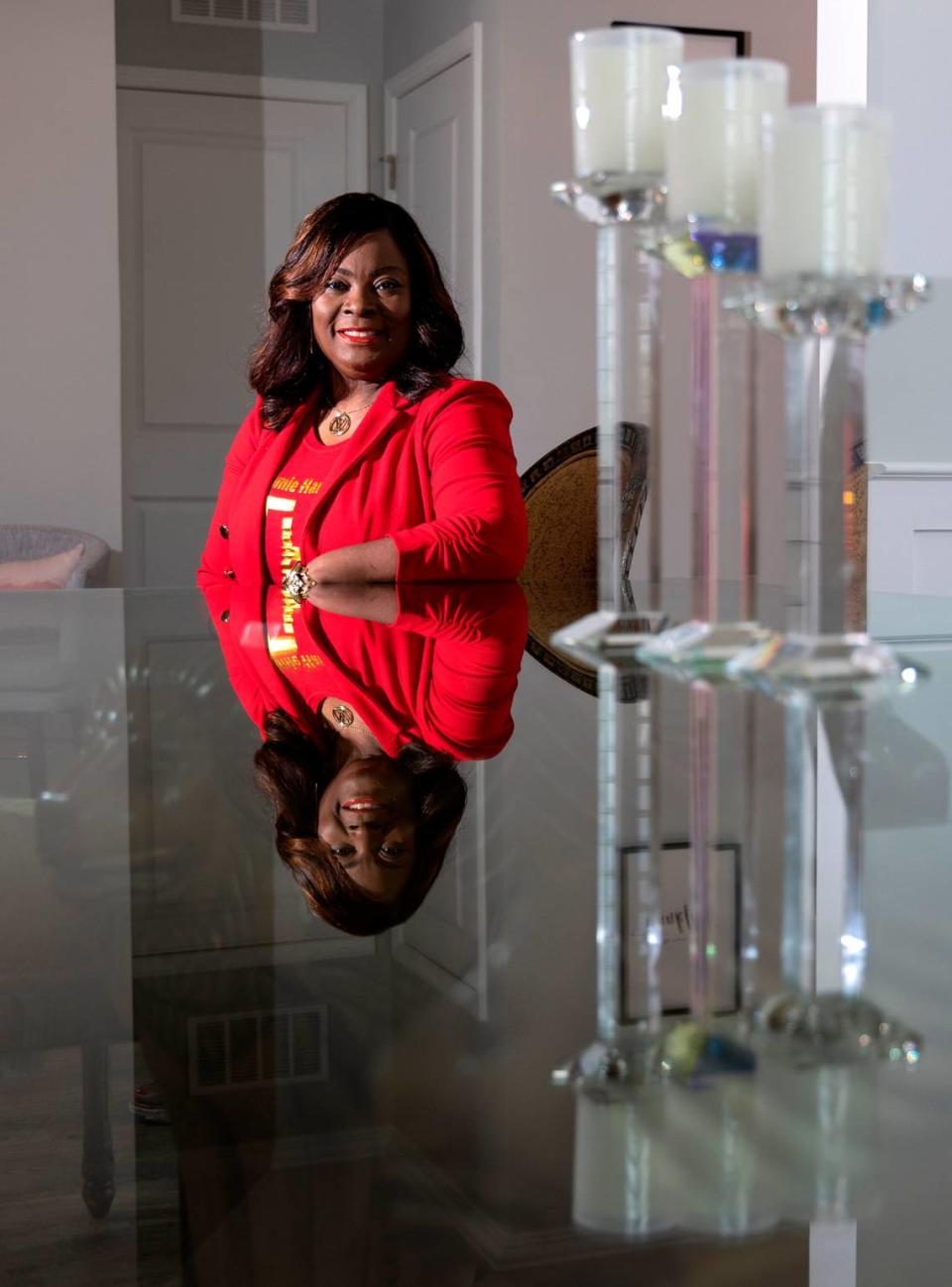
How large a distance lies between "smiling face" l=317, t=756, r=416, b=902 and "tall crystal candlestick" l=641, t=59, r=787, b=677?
0.37ft

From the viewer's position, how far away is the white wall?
448cm

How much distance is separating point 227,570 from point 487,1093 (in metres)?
2.13

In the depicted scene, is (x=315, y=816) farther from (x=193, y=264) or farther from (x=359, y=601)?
(x=193, y=264)

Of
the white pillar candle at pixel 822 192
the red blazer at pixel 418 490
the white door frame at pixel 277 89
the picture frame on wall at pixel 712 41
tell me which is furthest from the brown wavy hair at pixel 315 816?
the white door frame at pixel 277 89

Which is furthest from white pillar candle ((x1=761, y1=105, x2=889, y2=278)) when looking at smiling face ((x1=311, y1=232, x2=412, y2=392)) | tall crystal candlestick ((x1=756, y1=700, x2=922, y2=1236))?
smiling face ((x1=311, y1=232, x2=412, y2=392))

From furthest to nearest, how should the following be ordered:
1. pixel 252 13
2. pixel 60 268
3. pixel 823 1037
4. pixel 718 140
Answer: pixel 252 13
pixel 60 268
pixel 718 140
pixel 823 1037

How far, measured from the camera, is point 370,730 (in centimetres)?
72

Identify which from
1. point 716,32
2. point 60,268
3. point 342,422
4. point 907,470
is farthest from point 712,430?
point 716,32

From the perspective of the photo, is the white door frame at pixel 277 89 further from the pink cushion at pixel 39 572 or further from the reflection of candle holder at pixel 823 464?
the reflection of candle holder at pixel 823 464

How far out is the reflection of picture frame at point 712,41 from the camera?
17.2 feet

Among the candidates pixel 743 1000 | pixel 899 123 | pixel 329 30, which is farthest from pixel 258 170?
pixel 743 1000

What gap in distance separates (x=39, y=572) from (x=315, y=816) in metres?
3.86

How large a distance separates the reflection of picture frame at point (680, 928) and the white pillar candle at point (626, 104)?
1.15ft

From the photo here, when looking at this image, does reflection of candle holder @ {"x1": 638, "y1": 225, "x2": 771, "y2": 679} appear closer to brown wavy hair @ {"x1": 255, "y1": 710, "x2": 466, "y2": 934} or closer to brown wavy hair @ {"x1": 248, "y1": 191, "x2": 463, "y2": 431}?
brown wavy hair @ {"x1": 255, "y1": 710, "x2": 466, "y2": 934}
